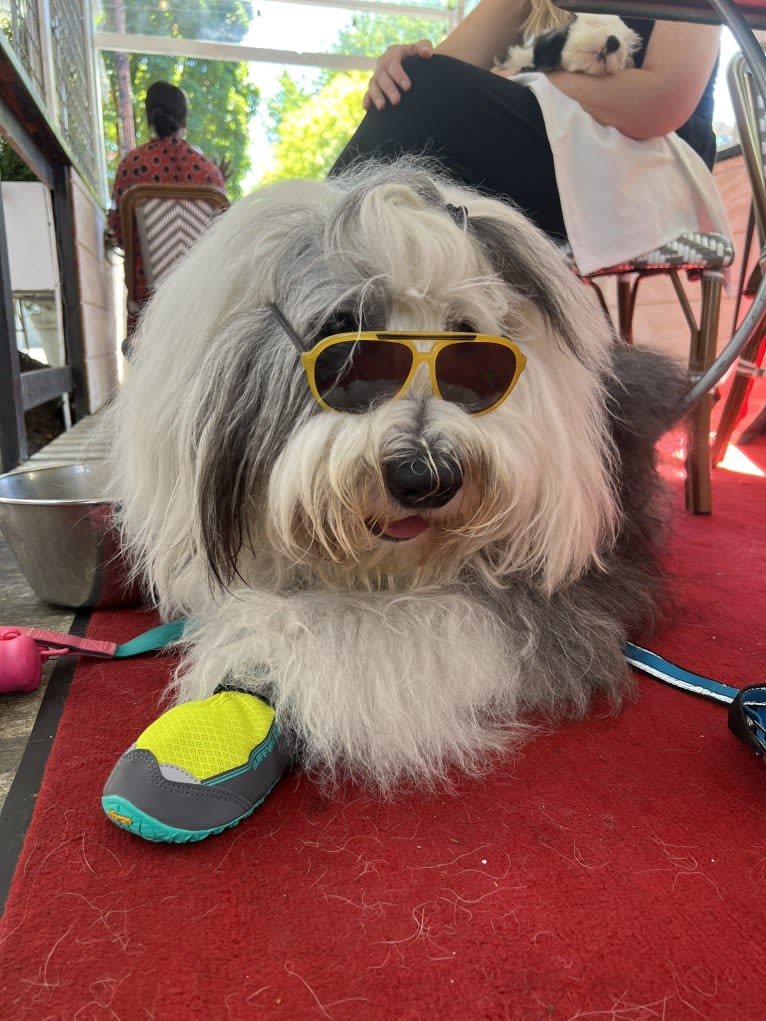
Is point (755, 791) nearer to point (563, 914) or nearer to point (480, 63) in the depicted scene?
point (563, 914)

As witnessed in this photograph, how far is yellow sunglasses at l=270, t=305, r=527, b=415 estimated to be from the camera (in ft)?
3.67

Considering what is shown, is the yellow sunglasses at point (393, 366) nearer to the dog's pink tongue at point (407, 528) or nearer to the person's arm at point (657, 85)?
the dog's pink tongue at point (407, 528)

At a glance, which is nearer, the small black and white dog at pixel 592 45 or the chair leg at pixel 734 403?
the small black and white dog at pixel 592 45

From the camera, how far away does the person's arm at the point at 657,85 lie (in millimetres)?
1907

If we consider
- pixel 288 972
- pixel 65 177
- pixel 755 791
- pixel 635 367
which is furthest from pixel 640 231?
pixel 65 177

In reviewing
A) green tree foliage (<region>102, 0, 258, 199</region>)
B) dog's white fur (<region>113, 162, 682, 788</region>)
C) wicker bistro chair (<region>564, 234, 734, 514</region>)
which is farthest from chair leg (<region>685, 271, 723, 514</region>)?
green tree foliage (<region>102, 0, 258, 199</region>)

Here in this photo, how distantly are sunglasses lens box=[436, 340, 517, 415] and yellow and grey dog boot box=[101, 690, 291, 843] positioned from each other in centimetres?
55

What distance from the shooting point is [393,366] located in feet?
3.71

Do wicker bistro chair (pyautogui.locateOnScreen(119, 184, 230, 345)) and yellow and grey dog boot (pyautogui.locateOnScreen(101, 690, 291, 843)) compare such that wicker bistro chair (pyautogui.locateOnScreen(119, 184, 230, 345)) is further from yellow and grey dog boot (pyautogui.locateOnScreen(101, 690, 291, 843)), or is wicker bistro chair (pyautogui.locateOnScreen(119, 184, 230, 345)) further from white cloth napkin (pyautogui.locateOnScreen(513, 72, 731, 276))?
yellow and grey dog boot (pyautogui.locateOnScreen(101, 690, 291, 843))

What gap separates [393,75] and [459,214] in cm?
96

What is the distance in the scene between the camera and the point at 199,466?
3.84ft

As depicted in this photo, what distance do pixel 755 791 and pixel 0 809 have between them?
981 millimetres

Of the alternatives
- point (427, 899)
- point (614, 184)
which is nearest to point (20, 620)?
point (427, 899)

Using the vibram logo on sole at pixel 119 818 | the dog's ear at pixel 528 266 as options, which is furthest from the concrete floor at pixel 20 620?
the dog's ear at pixel 528 266
